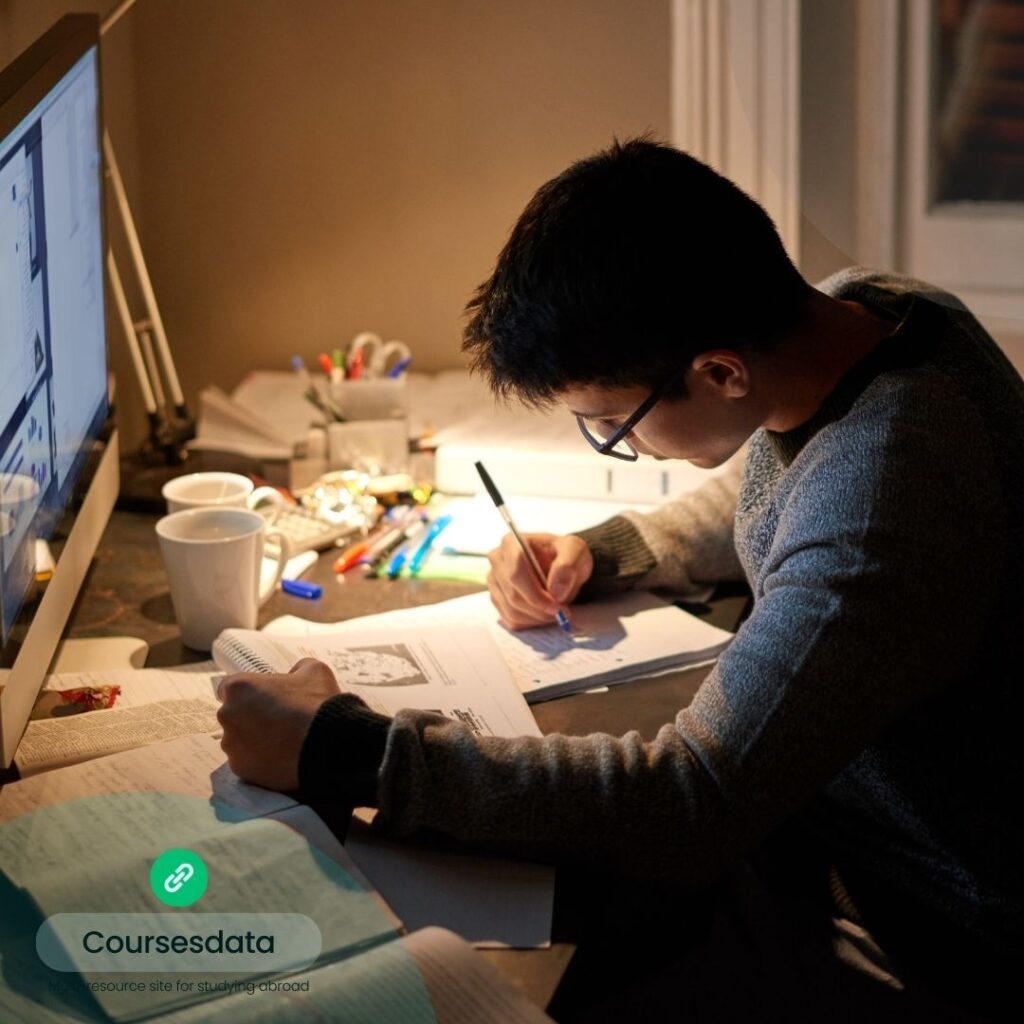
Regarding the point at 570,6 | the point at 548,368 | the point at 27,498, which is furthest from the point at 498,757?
the point at 570,6

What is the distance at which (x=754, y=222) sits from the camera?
1011mm

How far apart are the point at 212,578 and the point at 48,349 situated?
268mm

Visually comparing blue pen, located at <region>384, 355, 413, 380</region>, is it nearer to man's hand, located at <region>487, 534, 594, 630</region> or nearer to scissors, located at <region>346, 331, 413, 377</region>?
scissors, located at <region>346, 331, 413, 377</region>

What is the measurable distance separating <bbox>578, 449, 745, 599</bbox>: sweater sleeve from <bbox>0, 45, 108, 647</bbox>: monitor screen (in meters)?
0.53

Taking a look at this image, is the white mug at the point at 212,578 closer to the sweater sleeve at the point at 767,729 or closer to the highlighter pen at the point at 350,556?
the highlighter pen at the point at 350,556

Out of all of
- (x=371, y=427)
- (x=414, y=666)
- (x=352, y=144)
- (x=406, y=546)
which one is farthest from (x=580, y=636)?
(x=352, y=144)

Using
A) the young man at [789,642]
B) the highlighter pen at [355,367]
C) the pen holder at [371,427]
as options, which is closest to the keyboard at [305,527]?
the pen holder at [371,427]

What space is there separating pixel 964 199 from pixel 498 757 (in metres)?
0.83

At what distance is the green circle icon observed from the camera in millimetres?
847

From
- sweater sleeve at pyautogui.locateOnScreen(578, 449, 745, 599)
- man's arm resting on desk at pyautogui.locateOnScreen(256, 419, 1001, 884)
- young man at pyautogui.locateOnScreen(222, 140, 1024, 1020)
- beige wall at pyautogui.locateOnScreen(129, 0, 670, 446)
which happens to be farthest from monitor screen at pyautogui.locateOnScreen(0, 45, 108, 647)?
beige wall at pyautogui.locateOnScreen(129, 0, 670, 446)

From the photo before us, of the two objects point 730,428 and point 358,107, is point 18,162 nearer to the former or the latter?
point 730,428

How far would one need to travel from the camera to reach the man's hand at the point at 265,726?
0.96 metres

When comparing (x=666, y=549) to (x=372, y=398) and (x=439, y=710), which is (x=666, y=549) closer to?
(x=439, y=710)

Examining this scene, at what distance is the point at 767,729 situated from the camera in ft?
2.94
